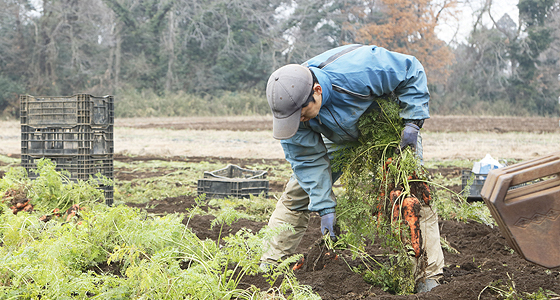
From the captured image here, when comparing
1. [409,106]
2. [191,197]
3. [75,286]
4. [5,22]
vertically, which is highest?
[5,22]

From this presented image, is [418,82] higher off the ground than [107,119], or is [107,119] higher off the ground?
[418,82]

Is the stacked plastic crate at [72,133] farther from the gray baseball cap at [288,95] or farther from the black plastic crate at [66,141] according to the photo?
the gray baseball cap at [288,95]

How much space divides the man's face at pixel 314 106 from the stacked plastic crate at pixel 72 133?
3668mm

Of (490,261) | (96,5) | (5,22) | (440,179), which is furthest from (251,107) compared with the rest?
(490,261)

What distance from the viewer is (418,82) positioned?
3.49 metres

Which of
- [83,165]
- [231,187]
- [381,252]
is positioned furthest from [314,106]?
[83,165]

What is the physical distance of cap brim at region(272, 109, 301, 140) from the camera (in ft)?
10.6

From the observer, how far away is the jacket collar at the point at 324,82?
3.29m

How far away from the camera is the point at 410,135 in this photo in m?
3.41

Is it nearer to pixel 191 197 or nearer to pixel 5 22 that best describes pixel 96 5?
pixel 5 22

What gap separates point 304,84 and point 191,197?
4344 millimetres

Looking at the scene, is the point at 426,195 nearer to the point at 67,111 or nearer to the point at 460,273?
the point at 460,273

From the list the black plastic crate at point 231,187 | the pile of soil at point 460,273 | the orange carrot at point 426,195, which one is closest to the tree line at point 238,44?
the black plastic crate at point 231,187

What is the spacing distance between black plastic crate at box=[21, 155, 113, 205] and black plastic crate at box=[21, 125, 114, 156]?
0.21 ft
